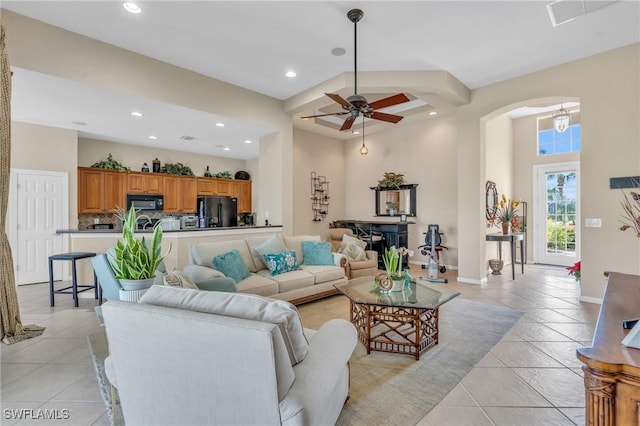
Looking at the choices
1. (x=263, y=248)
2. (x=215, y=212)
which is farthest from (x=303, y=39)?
(x=215, y=212)

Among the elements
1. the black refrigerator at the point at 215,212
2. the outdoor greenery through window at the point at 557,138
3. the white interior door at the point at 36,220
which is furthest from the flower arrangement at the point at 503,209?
the white interior door at the point at 36,220

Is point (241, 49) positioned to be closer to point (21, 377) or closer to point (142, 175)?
point (21, 377)

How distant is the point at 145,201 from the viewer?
6945mm

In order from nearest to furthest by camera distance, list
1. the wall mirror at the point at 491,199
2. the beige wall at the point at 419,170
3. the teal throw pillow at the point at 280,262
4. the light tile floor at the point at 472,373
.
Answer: the light tile floor at the point at 472,373 → the teal throw pillow at the point at 280,262 → the wall mirror at the point at 491,199 → the beige wall at the point at 419,170

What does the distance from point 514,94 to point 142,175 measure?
764 centimetres

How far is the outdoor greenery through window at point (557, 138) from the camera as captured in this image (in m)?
6.36

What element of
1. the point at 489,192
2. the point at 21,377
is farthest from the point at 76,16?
the point at 489,192

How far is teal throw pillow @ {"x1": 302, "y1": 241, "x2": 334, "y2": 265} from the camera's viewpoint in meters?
4.56

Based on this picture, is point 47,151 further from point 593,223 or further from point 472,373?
point 593,223

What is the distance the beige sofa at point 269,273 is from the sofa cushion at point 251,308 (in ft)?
5.88

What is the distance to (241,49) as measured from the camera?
12.7 feet

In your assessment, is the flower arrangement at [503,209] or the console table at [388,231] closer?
the flower arrangement at [503,209]

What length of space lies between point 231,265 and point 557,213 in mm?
7135

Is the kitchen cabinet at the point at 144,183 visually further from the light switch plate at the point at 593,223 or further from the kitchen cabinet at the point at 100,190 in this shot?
the light switch plate at the point at 593,223
